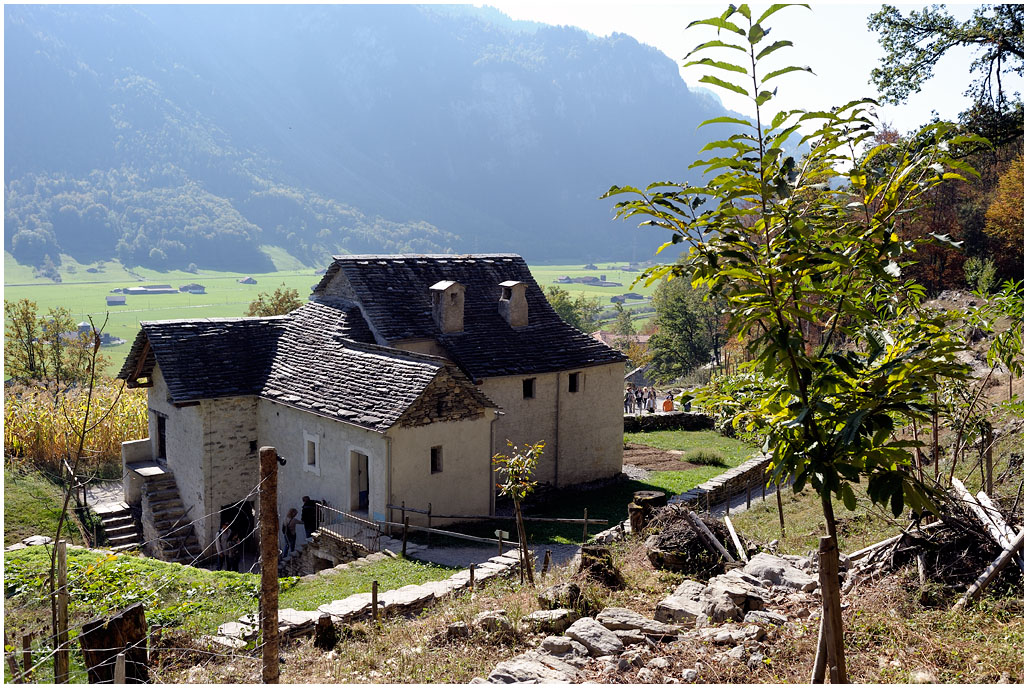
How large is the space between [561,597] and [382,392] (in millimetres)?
9410

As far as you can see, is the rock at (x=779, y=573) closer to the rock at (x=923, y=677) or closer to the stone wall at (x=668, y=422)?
the rock at (x=923, y=677)

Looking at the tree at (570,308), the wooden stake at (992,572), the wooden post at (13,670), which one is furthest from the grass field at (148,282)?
the wooden stake at (992,572)

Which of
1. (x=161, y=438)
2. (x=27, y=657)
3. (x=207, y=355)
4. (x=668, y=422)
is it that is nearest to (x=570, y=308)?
(x=668, y=422)

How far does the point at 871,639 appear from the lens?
709cm

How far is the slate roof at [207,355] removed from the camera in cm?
2050

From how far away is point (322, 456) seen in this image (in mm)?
18828

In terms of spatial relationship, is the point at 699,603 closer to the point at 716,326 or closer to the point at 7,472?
the point at 7,472

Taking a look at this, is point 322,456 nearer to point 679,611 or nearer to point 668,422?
point 679,611

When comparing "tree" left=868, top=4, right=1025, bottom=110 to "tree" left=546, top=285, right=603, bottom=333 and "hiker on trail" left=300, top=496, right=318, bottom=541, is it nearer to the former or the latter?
"hiker on trail" left=300, top=496, right=318, bottom=541

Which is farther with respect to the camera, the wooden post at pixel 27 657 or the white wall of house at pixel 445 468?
the white wall of house at pixel 445 468

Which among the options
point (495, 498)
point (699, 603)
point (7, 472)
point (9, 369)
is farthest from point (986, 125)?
point (9, 369)

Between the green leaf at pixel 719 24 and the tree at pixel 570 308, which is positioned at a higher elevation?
the green leaf at pixel 719 24

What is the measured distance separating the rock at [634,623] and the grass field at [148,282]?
101039 millimetres

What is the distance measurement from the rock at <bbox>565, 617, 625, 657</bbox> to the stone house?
9.34 metres
